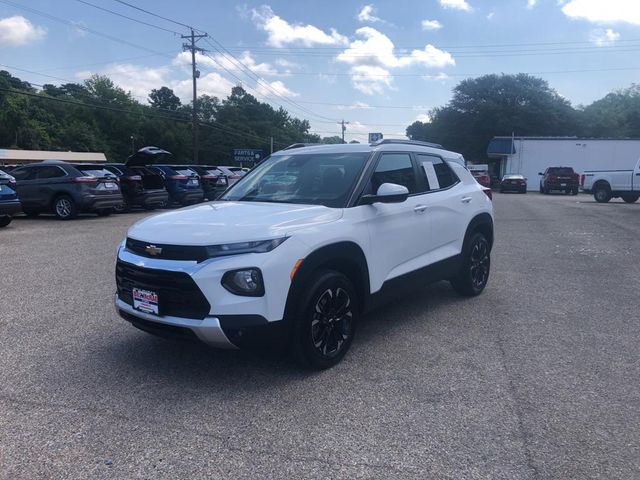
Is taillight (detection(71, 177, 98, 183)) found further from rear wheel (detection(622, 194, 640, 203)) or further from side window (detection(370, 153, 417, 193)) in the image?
rear wheel (detection(622, 194, 640, 203))

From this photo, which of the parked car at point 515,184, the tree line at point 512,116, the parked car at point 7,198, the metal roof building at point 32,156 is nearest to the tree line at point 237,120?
the tree line at point 512,116

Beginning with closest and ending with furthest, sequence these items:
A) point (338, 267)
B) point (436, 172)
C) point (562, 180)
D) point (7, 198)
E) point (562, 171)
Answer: point (338, 267)
point (436, 172)
point (7, 198)
point (562, 180)
point (562, 171)

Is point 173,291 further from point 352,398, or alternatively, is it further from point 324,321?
point 352,398

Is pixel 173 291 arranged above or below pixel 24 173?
below

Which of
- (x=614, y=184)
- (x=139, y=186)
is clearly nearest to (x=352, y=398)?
(x=139, y=186)

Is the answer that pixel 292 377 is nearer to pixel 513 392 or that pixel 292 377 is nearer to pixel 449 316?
pixel 513 392

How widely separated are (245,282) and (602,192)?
954 inches

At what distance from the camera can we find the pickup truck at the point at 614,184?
22047 mm

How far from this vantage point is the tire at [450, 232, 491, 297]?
6.18m

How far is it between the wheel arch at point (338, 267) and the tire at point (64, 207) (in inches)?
500

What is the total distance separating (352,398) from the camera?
3668 millimetres

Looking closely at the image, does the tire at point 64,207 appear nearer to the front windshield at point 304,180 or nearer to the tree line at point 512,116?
the front windshield at point 304,180

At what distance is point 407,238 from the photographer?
4.97 meters

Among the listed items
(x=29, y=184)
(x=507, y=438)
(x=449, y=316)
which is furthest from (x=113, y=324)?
(x=29, y=184)
